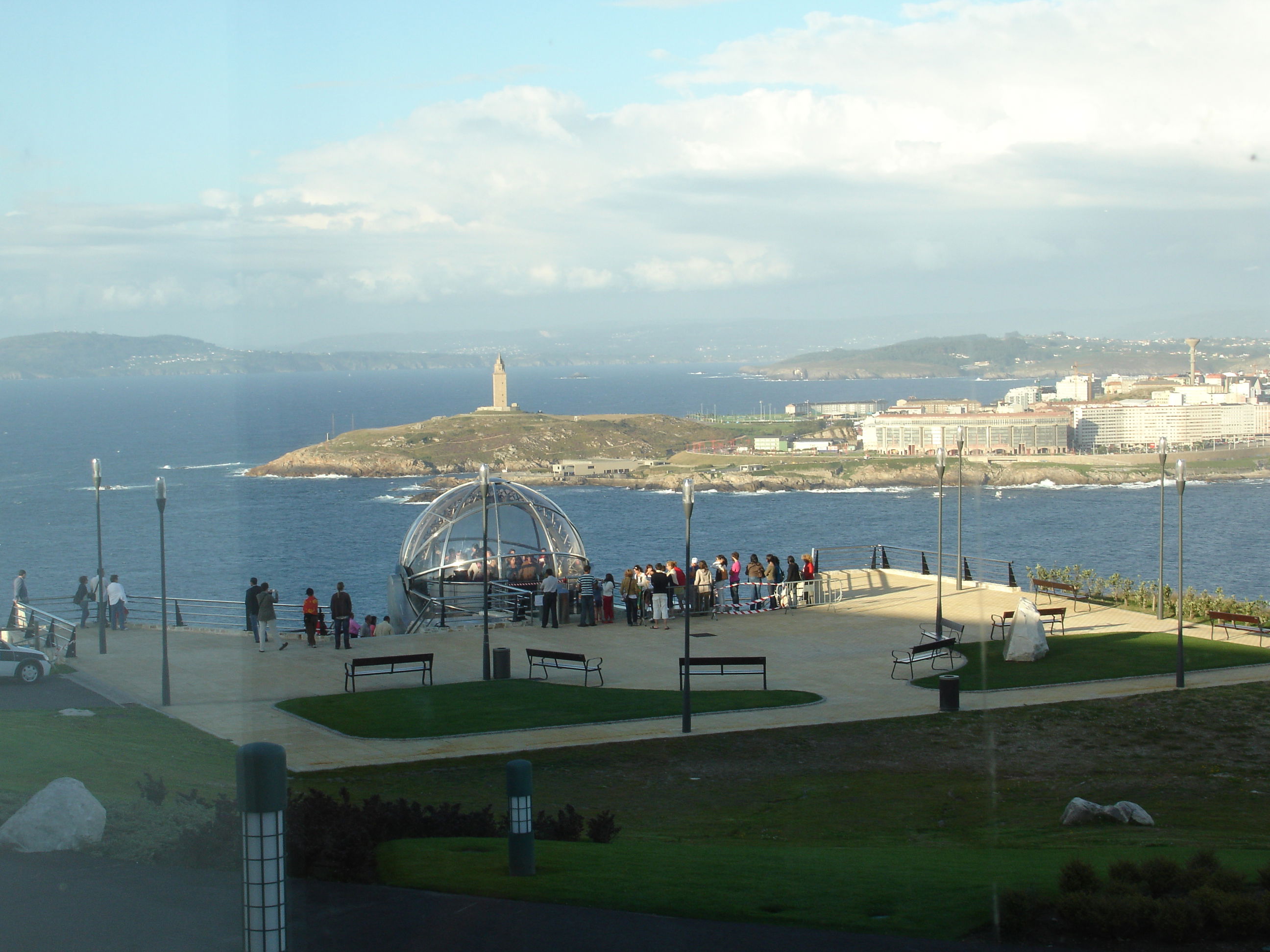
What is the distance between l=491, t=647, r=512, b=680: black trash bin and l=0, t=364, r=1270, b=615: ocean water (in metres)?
26.9

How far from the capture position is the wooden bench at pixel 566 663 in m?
18.4

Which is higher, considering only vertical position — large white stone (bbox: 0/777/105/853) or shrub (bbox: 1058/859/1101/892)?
large white stone (bbox: 0/777/105/853)

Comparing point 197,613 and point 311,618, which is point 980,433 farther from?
point 311,618

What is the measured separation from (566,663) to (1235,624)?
13.3 metres

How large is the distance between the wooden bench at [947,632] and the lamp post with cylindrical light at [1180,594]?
12.1 ft

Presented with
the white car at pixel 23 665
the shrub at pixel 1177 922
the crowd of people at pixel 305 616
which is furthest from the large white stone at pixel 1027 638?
the white car at pixel 23 665

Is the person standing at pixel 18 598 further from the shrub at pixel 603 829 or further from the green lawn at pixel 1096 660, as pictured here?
the green lawn at pixel 1096 660

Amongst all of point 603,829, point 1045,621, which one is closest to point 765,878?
point 603,829

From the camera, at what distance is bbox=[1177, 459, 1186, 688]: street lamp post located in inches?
695

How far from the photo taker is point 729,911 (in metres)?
7.24

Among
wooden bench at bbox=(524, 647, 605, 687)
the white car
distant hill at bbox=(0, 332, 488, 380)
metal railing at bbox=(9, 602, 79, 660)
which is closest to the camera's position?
the white car

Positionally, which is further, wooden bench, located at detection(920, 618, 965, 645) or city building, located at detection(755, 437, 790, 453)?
city building, located at detection(755, 437, 790, 453)

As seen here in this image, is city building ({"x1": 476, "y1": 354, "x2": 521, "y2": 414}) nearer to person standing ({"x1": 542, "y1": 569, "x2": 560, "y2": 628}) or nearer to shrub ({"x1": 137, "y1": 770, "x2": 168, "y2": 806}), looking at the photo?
person standing ({"x1": 542, "y1": 569, "x2": 560, "y2": 628})

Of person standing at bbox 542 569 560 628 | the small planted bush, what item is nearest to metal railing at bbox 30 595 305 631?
person standing at bbox 542 569 560 628
